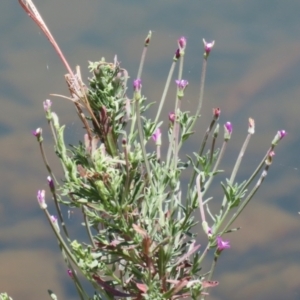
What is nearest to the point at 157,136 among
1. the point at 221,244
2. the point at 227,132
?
the point at 227,132

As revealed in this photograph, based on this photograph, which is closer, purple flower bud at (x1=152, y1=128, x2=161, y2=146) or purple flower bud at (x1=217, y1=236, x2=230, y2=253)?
purple flower bud at (x1=217, y1=236, x2=230, y2=253)

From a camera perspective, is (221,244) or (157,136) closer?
(221,244)

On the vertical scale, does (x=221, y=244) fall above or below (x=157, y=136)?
below

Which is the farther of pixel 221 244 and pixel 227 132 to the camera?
pixel 227 132

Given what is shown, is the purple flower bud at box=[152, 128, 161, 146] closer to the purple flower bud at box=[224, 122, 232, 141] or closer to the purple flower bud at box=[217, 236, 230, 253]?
the purple flower bud at box=[224, 122, 232, 141]

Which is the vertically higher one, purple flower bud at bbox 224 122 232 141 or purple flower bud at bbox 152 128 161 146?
purple flower bud at bbox 152 128 161 146

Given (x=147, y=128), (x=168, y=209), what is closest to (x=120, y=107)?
(x=147, y=128)

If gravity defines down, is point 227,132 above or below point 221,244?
above

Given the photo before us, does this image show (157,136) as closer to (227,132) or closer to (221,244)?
(227,132)

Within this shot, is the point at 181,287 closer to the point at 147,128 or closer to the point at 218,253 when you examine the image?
the point at 218,253
